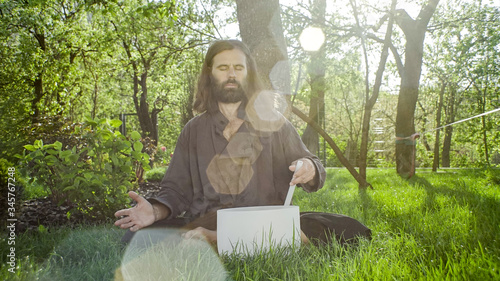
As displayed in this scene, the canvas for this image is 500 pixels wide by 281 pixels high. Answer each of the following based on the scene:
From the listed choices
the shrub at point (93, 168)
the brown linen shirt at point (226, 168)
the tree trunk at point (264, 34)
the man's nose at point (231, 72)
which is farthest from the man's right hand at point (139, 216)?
the tree trunk at point (264, 34)

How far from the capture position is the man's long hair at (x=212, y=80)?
10.5 ft

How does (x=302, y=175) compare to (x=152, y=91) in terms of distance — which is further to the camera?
(x=152, y=91)

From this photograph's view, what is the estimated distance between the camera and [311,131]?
1355 centimetres

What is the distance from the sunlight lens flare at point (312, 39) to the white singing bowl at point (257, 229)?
30.7 feet

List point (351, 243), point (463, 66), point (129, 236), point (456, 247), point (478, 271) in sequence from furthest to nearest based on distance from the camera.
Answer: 1. point (463, 66)
2. point (129, 236)
3. point (351, 243)
4. point (456, 247)
5. point (478, 271)

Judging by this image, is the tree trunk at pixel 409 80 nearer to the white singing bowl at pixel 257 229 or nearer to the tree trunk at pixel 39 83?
the white singing bowl at pixel 257 229

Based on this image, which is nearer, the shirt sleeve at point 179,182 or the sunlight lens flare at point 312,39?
the shirt sleeve at point 179,182

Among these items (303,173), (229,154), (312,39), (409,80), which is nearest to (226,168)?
(229,154)

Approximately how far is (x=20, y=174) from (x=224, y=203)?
2.60 meters

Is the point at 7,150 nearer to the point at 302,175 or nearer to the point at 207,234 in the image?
the point at 207,234

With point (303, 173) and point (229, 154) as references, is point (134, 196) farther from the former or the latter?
point (303, 173)

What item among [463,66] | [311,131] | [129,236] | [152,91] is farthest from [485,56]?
[129,236]

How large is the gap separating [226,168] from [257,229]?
44.3 inches

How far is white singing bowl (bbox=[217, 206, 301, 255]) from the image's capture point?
1782 mm
